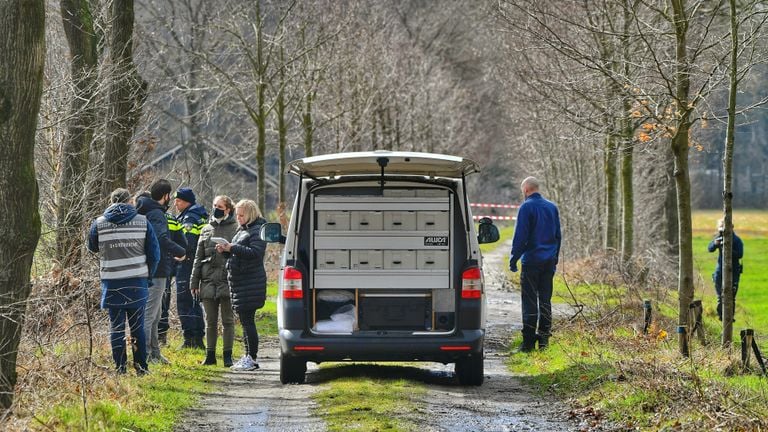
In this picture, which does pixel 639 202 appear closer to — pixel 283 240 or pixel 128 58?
pixel 128 58

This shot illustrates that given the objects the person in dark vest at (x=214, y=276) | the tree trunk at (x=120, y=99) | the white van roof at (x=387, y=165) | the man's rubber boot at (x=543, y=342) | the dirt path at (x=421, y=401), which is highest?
the tree trunk at (x=120, y=99)

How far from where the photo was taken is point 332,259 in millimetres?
11195

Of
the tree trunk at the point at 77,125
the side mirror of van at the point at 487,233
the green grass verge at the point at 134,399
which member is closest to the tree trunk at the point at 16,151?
the green grass verge at the point at 134,399

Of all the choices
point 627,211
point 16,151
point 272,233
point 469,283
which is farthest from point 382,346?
point 627,211

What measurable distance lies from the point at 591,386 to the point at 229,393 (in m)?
3.47

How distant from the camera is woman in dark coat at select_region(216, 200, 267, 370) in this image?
12641 mm

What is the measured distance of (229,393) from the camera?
1137 cm

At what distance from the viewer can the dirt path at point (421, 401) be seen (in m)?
9.40

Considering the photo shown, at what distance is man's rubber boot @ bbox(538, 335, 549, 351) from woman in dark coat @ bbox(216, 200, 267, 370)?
3.59 metres

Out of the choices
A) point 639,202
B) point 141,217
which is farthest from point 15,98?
point 639,202

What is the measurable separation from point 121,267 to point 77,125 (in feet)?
19.5

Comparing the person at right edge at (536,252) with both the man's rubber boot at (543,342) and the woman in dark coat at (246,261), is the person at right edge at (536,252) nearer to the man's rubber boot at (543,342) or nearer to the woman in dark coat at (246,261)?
the man's rubber boot at (543,342)

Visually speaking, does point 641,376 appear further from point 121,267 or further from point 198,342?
point 198,342

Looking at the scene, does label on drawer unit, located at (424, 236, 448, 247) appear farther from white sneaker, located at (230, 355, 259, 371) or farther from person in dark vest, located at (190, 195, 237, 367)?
white sneaker, located at (230, 355, 259, 371)
